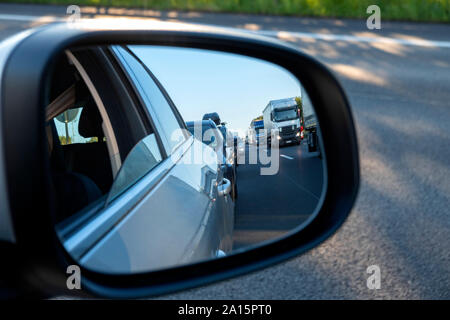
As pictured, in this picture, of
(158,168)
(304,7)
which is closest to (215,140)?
(158,168)

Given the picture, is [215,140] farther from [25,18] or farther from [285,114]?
[25,18]

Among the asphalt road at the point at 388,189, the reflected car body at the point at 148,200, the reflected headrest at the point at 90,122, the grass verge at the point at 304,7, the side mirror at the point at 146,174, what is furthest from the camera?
the grass verge at the point at 304,7

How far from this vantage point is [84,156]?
5.90ft

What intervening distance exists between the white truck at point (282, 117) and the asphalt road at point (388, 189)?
1.72m

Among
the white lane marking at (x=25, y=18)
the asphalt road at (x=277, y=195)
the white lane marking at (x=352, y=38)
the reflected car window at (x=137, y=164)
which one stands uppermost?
the white lane marking at (x=25, y=18)

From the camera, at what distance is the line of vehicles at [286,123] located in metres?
1.70

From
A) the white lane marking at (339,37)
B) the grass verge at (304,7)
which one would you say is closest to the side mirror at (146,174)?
the white lane marking at (339,37)

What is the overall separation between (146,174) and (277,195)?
0.61 m

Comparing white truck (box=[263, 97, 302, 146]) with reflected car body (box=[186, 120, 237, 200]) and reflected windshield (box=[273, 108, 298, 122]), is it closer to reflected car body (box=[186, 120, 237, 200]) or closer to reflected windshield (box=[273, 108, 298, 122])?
reflected windshield (box=[273, 108, 298, 122])

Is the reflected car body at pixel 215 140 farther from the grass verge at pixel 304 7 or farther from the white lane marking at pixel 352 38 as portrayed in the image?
the grass verge at pixel 304 7

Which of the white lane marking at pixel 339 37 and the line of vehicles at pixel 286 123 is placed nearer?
the line of vehicles at pixel 286 123

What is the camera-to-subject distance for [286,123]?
1.64 metres

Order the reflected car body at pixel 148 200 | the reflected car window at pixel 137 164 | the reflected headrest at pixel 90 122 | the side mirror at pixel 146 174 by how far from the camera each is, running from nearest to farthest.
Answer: the side mirror at pixel 146 174 < the reflected car body at pixel 148 200 < the reflected car window at pixel 137 164 < the reflected headrest at pixel 90 122
